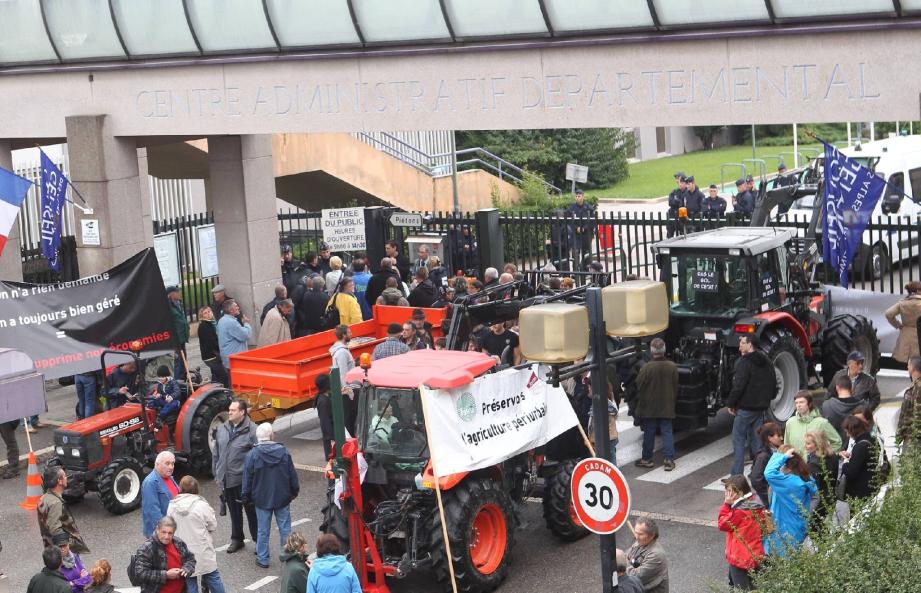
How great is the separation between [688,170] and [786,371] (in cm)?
3153

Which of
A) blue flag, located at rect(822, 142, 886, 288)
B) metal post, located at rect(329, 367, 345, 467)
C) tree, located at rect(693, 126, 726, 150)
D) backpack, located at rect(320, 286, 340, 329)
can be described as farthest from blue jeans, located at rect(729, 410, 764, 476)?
tree, located at rect(693, 126, 726, 150)

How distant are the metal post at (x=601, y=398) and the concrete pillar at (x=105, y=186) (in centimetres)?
1305

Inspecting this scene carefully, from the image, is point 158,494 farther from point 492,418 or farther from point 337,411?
point 492,418

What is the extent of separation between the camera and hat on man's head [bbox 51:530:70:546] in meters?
10.6

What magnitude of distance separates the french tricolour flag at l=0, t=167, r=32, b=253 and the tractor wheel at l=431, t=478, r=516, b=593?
30.3 ft

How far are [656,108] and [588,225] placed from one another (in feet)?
21.5

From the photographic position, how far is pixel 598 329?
924 cm

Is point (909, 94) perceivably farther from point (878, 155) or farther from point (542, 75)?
point (878, 155)

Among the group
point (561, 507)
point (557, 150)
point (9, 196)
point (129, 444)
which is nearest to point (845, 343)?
point (561, 507)

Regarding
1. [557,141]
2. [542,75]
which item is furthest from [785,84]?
[557,141]

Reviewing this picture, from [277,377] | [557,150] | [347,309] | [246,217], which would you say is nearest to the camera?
[277,377]

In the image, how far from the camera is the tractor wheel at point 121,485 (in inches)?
553

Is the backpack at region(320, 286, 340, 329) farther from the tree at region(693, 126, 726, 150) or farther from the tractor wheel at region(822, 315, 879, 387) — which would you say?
the tree at region(693, 126, 726, 150)

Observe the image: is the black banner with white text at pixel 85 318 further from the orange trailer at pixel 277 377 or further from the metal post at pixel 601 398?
the metal post at pixel 601 398
